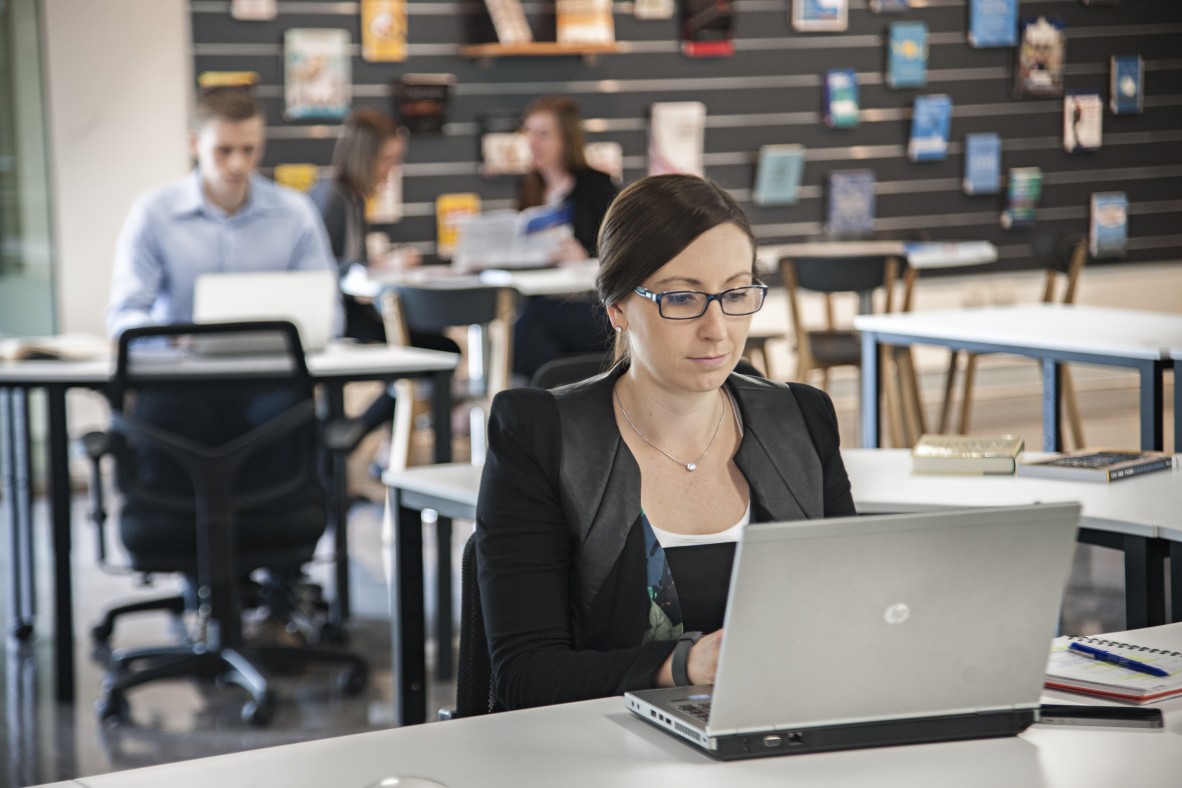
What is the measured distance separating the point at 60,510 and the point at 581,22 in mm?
4067

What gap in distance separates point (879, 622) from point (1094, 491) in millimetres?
1429

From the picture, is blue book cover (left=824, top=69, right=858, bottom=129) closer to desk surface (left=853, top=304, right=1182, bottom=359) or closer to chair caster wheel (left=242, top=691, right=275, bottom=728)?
desk surface (left=853, top=304, right=1182, bottom=359)

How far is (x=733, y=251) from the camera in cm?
202

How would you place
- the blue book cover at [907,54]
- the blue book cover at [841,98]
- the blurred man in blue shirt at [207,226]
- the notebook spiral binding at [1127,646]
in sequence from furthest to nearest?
the blue book cover at [907,54] → the blue book cover at [841,98] → the blurred man in blue shirt at [207,226] → the notebook spiral binding at [1127,646]

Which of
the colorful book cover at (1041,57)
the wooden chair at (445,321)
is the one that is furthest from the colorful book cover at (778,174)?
the wooden chair at (445,321)

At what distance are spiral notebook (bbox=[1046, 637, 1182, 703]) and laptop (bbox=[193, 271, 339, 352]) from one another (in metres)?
2.46

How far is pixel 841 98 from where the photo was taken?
8062mm

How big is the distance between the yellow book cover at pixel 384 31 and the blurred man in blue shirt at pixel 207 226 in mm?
2480

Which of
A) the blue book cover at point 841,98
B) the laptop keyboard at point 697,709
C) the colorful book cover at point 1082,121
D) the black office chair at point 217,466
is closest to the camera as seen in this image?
the laptop keyboard at point 697,709

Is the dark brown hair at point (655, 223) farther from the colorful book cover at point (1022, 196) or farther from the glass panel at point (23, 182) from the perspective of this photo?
the colorful book cover at point (1022, 196)

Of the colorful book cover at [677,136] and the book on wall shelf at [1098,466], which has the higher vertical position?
the colorful book cover at [677,136]

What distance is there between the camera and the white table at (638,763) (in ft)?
4.73

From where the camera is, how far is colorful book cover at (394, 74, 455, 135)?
696 cm

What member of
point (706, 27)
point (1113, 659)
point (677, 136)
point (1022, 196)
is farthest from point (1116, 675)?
point (1022, 196)
